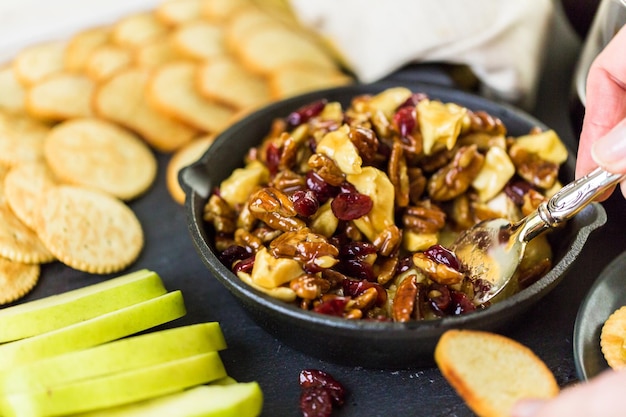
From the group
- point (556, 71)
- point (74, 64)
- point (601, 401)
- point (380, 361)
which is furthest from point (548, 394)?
point (74, 64)

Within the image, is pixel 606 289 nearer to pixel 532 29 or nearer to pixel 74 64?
pixel 532 29

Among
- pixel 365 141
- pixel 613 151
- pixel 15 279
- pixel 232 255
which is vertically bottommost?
pixel 15 279

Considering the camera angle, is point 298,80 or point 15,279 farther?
point 298,80

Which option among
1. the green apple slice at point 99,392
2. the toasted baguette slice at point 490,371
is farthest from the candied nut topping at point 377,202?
the green apple slice at point 99,392

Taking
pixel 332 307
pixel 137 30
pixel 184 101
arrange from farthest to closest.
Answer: pixel 137 30
pixel 184 101
pixel 332 307

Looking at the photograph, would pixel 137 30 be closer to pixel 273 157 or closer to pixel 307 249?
pixel 273 157

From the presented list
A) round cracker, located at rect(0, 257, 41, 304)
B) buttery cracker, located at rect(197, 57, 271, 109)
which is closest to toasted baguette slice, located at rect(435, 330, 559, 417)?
round cracker, located at rect(0, 257, 41, 304)

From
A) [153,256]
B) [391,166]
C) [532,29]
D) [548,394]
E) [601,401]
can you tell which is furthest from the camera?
[532,29]

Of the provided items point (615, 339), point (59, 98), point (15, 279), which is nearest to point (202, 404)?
point (15, 279)
